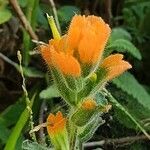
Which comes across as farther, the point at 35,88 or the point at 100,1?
the point at 100,1

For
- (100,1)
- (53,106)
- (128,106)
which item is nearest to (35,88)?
(53,106)

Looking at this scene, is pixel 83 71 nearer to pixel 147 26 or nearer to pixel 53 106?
pixel 53 106

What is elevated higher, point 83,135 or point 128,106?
point 83,135

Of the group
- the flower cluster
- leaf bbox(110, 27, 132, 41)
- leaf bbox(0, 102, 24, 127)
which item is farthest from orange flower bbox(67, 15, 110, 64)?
leaf bbox(110, 27, 132, 41)

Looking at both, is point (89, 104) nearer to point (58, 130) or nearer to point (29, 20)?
point (58, 130)

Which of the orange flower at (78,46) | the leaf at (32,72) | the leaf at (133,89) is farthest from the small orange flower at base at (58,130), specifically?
the leaf at (32,72)

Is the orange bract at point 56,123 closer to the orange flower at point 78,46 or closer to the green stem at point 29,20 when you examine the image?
the orange flower at point 78,46
